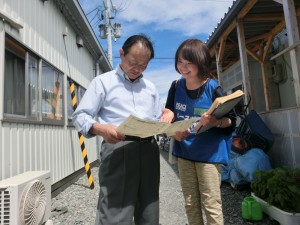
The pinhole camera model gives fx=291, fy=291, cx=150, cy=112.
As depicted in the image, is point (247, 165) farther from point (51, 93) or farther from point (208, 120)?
point (51, 93)

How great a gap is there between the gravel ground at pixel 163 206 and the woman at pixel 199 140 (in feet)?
5.44

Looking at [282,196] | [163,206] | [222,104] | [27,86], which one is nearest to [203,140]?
[222,104]

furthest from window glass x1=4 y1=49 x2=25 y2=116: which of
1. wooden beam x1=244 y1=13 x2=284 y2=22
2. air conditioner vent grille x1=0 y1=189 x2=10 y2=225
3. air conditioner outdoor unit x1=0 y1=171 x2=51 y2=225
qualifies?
wooden beam x1=244 y1=13 x2=284 y2=22

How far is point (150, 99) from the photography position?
1.99 m

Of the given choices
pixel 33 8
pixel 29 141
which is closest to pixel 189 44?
pixel 29 141

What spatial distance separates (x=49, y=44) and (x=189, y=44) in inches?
152

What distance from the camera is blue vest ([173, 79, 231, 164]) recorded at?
2094 millimetres

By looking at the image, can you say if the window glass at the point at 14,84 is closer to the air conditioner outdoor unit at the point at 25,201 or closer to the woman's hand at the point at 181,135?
the air conditioner outdoor unit at the point at 25,201

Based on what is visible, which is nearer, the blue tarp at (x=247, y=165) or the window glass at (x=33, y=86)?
the window glass at (x=33, y=86)

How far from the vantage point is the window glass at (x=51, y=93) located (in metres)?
5.04

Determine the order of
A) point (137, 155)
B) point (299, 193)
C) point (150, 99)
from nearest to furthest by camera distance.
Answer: point (137, 155) → point (150, 99) → point (299, 193)

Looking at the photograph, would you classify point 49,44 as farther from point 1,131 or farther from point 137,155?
point 137,155

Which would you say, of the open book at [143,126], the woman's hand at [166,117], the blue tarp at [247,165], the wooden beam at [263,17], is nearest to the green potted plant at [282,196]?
the blue tarp at [247,165]

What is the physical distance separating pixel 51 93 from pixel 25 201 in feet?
10.1
